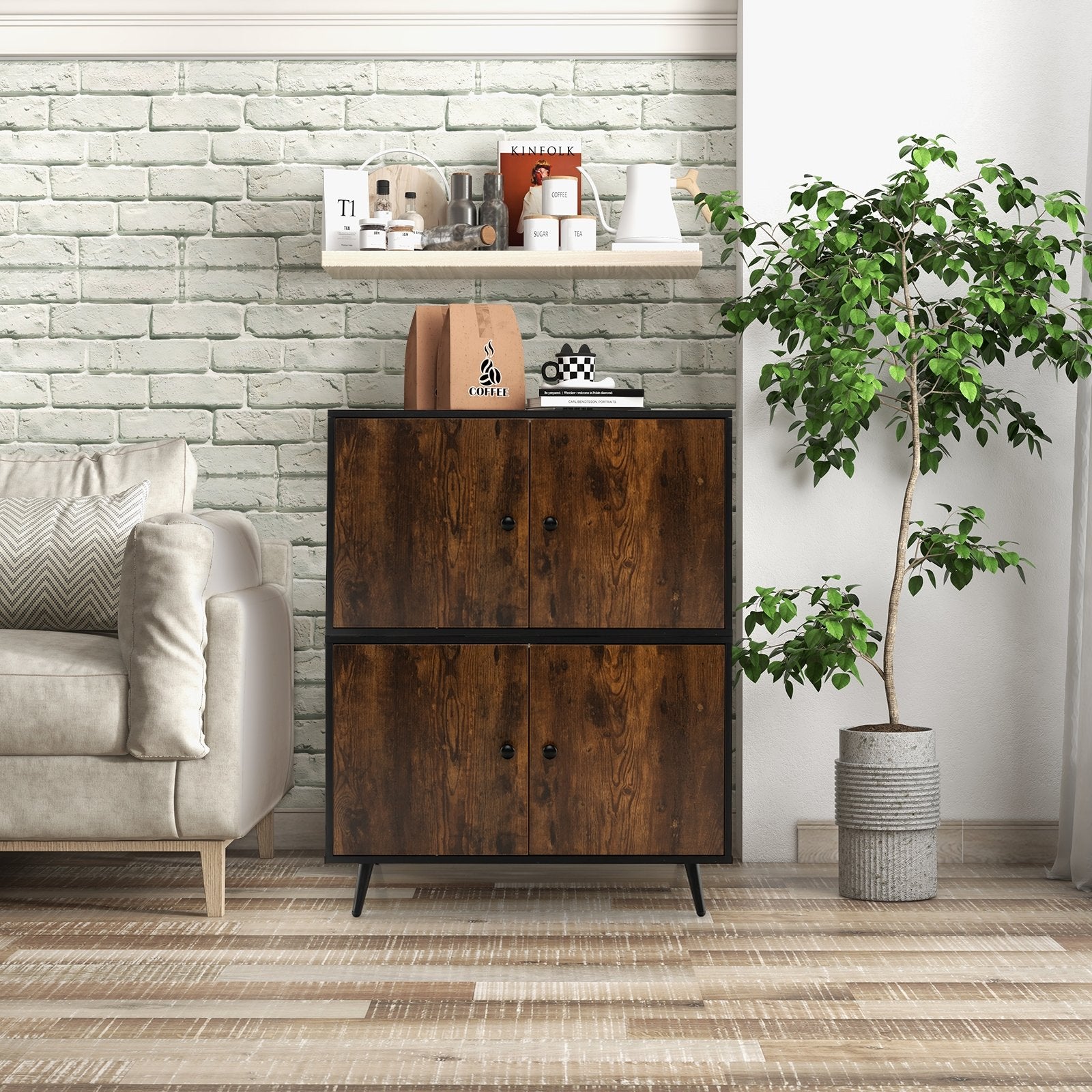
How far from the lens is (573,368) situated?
241 cm

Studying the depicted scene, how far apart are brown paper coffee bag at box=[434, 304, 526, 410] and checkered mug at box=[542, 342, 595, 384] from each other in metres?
0.07

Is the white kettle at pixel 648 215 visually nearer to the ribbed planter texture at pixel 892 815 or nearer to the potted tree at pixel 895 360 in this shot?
the potted tree at pixel 895 360

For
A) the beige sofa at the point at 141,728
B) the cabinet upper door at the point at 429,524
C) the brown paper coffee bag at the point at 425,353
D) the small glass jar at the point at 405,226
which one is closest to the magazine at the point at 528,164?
the small glass jar at the point at 405,226

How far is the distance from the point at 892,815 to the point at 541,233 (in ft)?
4.66

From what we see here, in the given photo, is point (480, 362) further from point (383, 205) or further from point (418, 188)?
point (418, 188)

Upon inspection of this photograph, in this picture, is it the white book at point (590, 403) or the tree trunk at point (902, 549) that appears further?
the tree trunk at point (902, 549)

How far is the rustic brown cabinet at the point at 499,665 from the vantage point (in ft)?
7.34

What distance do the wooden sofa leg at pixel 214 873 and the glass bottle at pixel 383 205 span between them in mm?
1360

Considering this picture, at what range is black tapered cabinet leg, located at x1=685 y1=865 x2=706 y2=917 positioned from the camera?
2246 mm

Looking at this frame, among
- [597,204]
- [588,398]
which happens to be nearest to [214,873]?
[588,398]

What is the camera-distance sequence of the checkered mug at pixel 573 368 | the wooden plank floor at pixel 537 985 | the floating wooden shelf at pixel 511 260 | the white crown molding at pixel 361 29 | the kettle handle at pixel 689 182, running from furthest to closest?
the white crown molding at pixel 361 29, the kettle handle at pixel 689 182, the floating wooden shelf at pixel 511 260, the checkered mug at pixel 573 368, the wooden plank floor at pixel 537 985

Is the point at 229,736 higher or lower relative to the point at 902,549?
lower

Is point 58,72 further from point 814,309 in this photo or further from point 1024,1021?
point 1024,1021

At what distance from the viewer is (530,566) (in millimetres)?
2244
